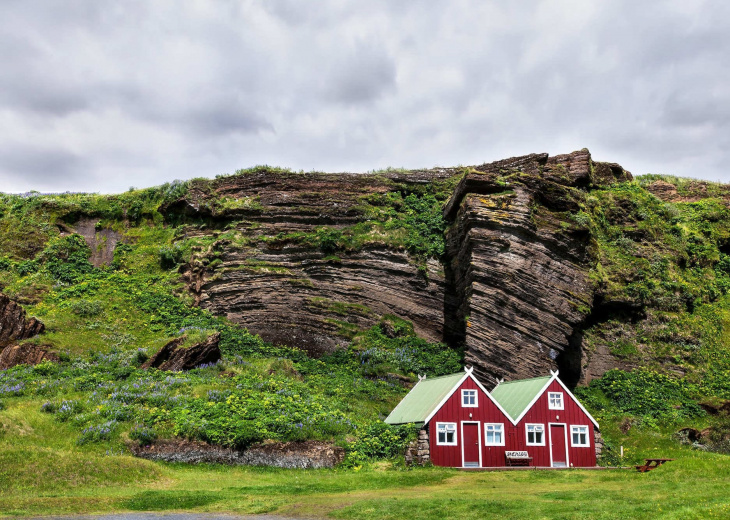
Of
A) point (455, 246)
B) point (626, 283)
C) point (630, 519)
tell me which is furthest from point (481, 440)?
point (626, 283)

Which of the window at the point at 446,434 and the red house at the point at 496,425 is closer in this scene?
the window at the point at 446,434

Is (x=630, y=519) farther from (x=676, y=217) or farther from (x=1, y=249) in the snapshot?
(x=1, y=249)

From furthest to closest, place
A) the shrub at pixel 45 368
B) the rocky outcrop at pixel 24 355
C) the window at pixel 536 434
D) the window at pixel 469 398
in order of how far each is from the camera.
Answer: the rocky outcrop at pixel 24 355
the shrub at pixel 45 368
the window at pixel 536 434
the window at pixel 469 398

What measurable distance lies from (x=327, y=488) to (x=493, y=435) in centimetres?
1208

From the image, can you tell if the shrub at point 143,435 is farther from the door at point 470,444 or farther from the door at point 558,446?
the door at point 558,446

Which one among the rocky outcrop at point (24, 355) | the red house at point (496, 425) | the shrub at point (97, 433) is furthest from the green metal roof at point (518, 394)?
the rocky outcrop at point (24, 355)

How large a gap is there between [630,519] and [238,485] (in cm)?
1416

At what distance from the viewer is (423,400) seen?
107 feet

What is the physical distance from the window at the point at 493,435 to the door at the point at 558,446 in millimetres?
2987

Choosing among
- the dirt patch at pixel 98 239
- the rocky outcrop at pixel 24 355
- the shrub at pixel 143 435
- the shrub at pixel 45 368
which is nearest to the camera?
the shrub at pixel 143 435

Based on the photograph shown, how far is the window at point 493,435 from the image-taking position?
3150cm

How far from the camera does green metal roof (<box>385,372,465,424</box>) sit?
31.1 metres

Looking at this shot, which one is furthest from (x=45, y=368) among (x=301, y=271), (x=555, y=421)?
(x=555, y=421)

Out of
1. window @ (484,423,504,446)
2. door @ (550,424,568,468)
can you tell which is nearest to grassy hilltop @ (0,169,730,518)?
door @ (550,424,568,468)
